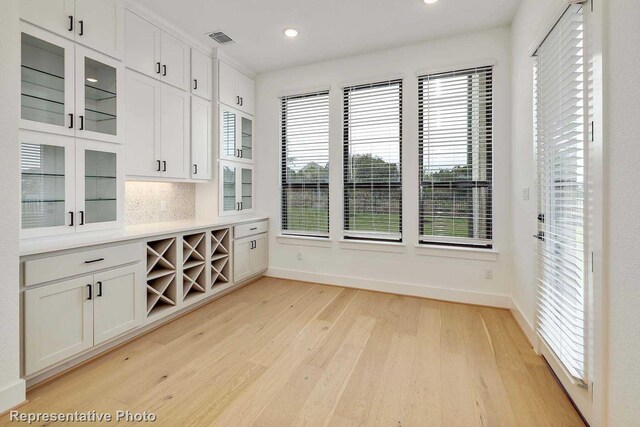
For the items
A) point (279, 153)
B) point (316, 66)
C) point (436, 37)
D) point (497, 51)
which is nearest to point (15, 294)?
point (279, 153)

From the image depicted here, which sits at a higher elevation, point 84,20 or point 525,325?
point 84,20

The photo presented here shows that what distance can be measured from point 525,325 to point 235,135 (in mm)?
3792

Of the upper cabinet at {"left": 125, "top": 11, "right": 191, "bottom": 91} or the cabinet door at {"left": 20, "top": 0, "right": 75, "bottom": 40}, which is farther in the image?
the upper cabinet at {"left": 125, "top": 11, "right": 191, "bottom": 91}

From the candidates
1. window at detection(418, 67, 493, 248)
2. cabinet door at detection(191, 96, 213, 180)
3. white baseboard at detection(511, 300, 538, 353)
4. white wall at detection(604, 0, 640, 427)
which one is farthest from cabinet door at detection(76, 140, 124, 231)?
white baseboard at detection(511, 300, 538, 353)

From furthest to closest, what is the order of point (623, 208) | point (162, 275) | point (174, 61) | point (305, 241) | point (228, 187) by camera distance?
1. point (305, 241)
2. point (228, 187)
3. point (174, 61)
4. point (162, 275)
5. point (623, 208)

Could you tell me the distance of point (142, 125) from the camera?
2.86 meters

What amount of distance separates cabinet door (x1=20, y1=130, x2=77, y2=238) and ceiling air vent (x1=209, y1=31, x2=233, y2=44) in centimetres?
191

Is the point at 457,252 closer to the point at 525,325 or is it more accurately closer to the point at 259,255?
the point at 525,325

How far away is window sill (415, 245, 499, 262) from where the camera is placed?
327 centimetres

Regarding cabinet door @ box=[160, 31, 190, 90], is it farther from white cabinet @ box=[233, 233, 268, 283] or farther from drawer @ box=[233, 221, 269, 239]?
white cabinet @ box=[233, 233, 268, 283]

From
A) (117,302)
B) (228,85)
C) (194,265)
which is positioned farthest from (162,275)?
(228,85)

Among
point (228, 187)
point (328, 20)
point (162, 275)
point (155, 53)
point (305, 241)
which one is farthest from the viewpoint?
point (305, 241)

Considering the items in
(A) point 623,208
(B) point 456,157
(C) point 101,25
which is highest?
(C) point 101,25

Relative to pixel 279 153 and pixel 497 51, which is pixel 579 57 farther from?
pixel 279 153
